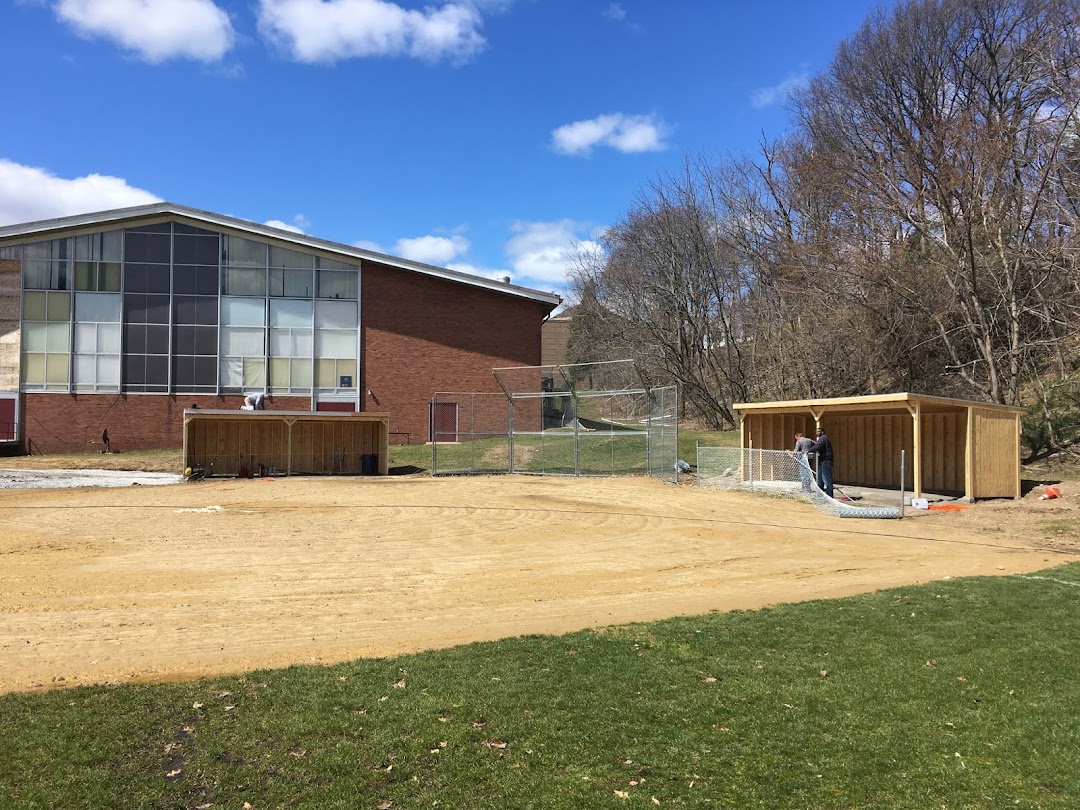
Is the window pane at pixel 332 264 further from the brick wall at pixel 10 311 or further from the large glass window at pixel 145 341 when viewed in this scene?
the brick wall at pixel 10 311

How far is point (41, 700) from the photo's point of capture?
5562mm

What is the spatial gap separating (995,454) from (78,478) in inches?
1083

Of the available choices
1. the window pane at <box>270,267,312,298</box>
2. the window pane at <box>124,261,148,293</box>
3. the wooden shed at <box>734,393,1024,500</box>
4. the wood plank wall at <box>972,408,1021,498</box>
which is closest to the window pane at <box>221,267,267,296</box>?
the window pane at <box>270,267,312,298</box>

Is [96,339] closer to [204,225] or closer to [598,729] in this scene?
[204,225]

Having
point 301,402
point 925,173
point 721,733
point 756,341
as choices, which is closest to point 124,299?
point 301,402

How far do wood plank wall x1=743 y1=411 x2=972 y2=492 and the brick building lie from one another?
16696 millimetres

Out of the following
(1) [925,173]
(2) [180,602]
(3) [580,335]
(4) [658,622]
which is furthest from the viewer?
(3) [580,335]

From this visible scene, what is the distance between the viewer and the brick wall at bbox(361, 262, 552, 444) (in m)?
37.7

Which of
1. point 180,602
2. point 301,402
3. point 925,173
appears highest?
point 925,173

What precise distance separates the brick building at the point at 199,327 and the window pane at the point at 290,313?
0.22 feet

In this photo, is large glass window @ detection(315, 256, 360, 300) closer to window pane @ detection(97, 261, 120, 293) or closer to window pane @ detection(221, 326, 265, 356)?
window pane @ detection(221, 326, 265, 356)

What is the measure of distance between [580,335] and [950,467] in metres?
34.0

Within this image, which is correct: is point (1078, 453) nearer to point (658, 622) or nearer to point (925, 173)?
point (925, 173)

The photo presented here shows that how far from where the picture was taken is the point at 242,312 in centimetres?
3672
